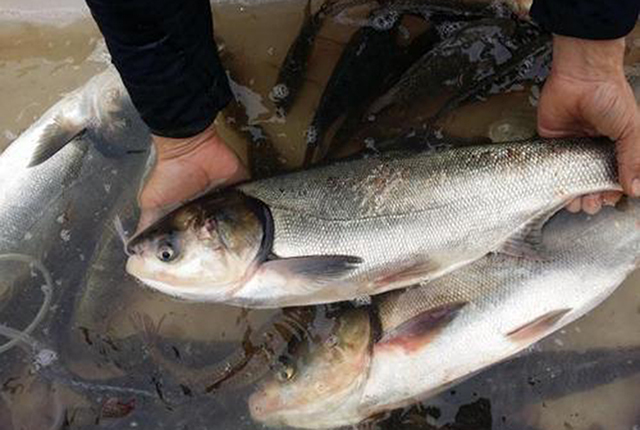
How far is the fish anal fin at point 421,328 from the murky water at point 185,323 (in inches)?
11.6

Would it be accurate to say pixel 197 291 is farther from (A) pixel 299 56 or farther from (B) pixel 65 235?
(A) pixel 299 56

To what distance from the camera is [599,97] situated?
2.36 m

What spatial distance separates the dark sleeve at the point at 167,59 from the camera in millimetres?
2070

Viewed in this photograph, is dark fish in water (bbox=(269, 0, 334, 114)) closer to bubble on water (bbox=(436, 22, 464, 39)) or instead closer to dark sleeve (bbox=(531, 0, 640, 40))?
bubble on water (bbox=(436, 22, 464, 39))

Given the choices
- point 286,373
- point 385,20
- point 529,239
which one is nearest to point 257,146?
point 385,20

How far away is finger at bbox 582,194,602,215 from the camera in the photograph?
8.16 ft

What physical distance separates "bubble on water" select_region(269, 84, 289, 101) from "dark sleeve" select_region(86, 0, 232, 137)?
562 mm

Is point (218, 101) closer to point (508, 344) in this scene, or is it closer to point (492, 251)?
point (492, 251)

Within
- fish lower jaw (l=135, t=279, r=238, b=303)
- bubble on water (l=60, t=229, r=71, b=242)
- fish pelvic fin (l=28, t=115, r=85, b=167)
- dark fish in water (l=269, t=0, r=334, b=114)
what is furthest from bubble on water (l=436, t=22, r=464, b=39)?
bubble on water (l=60, t=229, r=71, b=242)

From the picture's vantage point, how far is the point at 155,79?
87.1 inches

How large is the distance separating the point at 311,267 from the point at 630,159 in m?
1.07

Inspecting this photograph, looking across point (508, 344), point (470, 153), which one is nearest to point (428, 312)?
point (508, 344)

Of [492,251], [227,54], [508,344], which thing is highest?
[227,54]

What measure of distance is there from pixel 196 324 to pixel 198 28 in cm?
115
